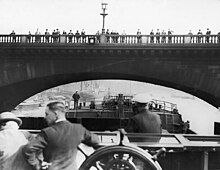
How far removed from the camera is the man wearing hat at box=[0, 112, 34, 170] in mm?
1429

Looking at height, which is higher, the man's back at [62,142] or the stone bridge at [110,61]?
the stone bridge at [110,61]

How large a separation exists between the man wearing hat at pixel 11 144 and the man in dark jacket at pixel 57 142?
0.28 feet

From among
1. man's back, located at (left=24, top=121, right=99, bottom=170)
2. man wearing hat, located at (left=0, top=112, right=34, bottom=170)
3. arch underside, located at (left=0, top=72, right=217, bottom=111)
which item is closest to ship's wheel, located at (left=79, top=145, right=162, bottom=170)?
man's back, located at (left=24, top=121, right=99, bottom=170)

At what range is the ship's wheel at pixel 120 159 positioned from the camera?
51.5 inches

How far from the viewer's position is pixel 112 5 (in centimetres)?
232

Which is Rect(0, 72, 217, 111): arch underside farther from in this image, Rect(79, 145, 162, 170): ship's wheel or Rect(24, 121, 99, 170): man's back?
Rect(79, 145, 162, 170): ship's wheel

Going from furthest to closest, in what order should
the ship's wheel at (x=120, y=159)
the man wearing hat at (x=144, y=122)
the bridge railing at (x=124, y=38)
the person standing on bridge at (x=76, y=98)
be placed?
1. the bridge railing at (x=124, y=38)
2. the person standing on bridge at (x=76, y=98)
3. the man wearing hat at (x=144, y=122)
4. the ship's wheel at (x=120, y=159)

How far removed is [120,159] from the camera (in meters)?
1.33

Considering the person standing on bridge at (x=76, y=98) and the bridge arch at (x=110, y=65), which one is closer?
the person standing on bridge at (x=76, y=98)

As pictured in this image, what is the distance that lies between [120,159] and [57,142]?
0.90 ft

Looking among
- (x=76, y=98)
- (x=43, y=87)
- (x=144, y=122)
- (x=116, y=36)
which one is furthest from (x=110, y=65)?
(x=144, y=122)

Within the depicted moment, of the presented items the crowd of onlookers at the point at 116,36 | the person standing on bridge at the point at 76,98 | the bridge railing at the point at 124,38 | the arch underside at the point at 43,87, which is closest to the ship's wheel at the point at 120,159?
the person standing on bridge at the point at 76,98

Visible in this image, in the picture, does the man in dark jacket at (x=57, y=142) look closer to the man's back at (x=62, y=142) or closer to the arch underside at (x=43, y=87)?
the man's back at (x=62, y=142)

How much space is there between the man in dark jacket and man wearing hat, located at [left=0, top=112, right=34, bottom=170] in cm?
9
